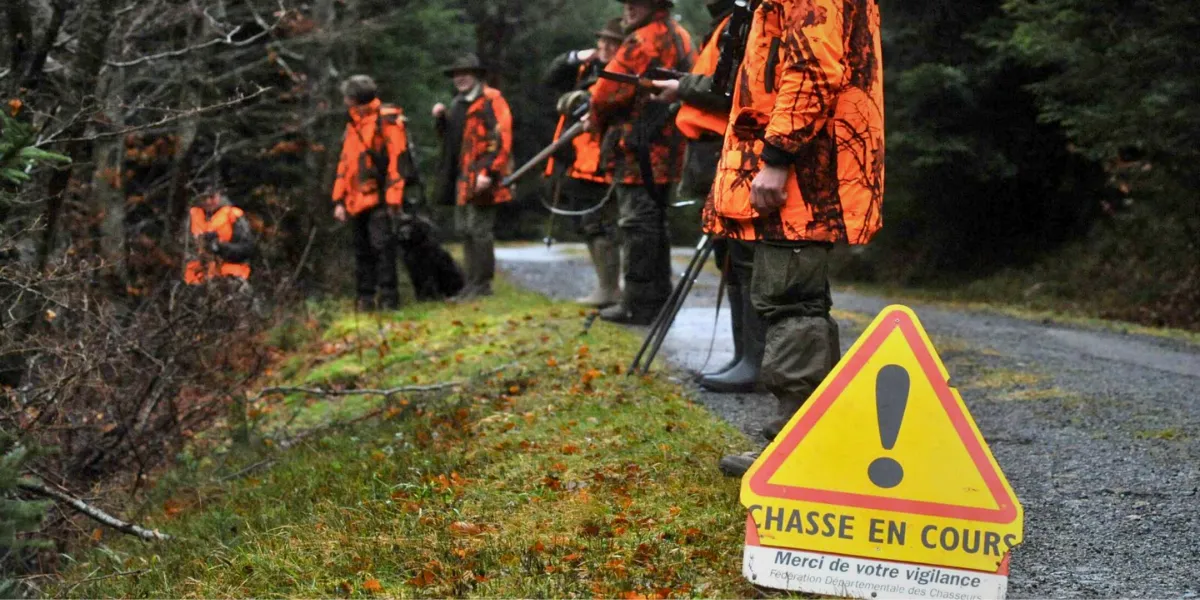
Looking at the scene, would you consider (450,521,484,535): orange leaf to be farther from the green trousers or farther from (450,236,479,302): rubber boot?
(450,236,479,302): rubber boot

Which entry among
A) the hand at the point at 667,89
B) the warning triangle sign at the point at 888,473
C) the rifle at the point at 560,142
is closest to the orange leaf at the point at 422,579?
the warning triangle sign at the point at 888,473

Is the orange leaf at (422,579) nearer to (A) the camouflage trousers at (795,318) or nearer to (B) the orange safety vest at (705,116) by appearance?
(A) the camouflage trousers at (795,318)

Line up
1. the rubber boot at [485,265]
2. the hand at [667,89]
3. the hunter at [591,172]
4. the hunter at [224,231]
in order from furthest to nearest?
the rubber boot at [485,265] → the hunter at [224,231] → the hunter at [591,172] → the hand at [667,89]

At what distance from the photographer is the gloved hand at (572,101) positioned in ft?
32.1

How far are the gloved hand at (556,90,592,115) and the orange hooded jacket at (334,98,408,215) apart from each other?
2803 mm

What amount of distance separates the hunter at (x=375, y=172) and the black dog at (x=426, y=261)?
0.26m

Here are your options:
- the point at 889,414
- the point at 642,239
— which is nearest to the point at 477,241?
the point at 642,239

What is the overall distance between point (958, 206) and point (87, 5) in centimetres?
1380

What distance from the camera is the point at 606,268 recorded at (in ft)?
34.8

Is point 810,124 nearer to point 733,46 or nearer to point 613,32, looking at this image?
point 733,46

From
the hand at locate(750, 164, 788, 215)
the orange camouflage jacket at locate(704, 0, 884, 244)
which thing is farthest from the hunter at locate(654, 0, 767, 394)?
the hand at locate(750, 164, 788, 215)

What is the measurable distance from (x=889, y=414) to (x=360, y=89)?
9503 millimetres

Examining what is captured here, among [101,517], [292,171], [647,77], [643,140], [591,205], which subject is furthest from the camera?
[292,171]

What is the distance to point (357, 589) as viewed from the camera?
13.7ft
